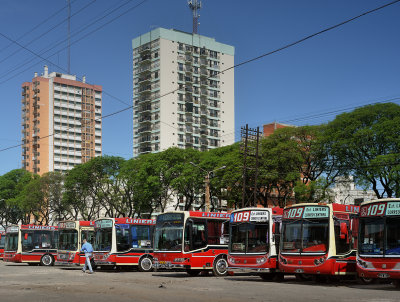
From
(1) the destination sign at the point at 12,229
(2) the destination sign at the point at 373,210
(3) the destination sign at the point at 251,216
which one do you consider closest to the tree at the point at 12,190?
(1) the destination sign at the point at 12,229

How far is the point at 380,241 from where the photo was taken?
727 inches

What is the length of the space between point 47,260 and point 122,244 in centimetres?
1153

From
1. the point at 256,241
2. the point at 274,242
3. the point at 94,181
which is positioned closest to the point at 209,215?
the point at 256,241

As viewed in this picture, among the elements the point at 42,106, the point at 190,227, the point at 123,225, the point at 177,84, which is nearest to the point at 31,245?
the point at 123,225

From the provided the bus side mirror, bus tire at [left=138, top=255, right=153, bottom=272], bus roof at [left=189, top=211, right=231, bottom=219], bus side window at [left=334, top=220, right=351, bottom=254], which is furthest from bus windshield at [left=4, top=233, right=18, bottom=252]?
the bus side mirror

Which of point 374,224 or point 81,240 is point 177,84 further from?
point 374,224

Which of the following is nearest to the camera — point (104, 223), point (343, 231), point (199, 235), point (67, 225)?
point (343, 231)

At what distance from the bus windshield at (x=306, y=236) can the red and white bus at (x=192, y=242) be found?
14.2ft

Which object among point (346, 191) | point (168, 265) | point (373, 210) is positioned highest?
point (346, 191)

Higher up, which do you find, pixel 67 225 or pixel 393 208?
pixel 393 208

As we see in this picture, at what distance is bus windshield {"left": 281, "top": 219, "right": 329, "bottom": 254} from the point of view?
19969 mm

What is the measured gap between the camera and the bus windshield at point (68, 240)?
3453 centimetres

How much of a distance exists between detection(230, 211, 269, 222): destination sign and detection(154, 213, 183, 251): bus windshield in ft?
10.0

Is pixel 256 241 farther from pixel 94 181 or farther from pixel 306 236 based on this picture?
pixel 94 181
